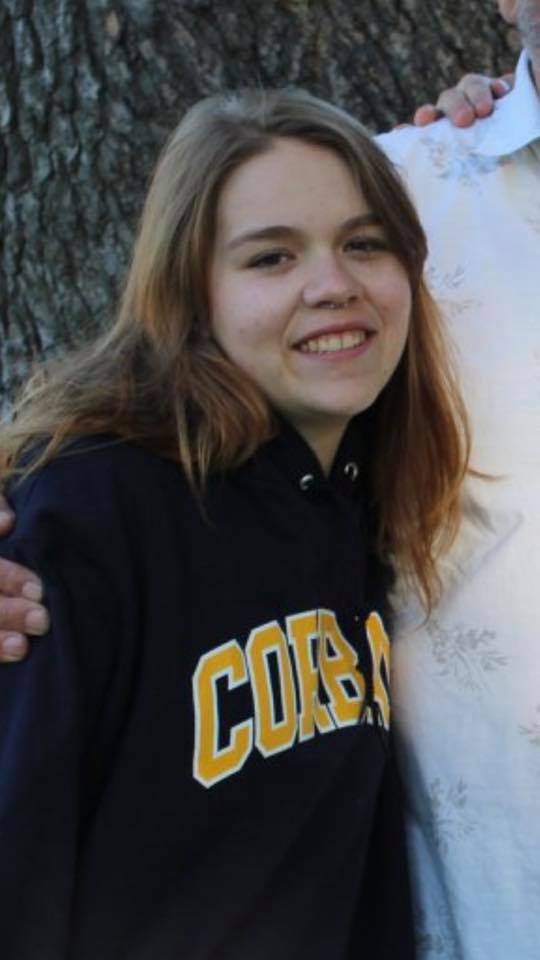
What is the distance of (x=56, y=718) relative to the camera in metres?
1.42

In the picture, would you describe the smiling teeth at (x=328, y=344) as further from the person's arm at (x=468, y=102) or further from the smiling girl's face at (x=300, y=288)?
the person's arm at (x=468, y=102)

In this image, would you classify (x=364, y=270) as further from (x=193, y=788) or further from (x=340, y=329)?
(x=193, y=788)

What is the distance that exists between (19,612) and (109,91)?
124cm

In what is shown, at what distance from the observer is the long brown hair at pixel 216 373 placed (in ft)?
5.44

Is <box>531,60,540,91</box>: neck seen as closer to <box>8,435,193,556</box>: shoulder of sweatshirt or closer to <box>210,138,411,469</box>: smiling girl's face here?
<box>210,138,411,469</box>: smiling girl's face

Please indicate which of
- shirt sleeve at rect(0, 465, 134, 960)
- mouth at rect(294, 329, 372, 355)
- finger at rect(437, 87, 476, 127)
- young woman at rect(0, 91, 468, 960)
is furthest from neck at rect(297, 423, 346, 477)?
finger at rect(437, 87, 476, 127)

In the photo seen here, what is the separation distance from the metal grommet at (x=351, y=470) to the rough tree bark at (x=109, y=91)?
0.76 meters

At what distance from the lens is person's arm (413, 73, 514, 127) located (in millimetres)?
2146

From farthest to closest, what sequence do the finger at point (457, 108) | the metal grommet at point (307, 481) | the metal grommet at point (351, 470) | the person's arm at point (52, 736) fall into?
the finger at point (457, 108) < the metal grommet at point (351, 470) < the metal grommet at point (307, 481) < the person's arm at point (52, 736)

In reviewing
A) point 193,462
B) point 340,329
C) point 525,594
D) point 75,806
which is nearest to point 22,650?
point 75,806

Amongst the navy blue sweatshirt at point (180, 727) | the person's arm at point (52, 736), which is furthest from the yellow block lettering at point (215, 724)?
the person's arm at point (52, 736)

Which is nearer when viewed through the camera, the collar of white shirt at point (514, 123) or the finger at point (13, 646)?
the finger at point (13, 646)

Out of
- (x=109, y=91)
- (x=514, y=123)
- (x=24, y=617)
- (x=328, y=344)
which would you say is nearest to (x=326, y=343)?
(x=328, y=344)

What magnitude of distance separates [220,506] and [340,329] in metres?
0.26
